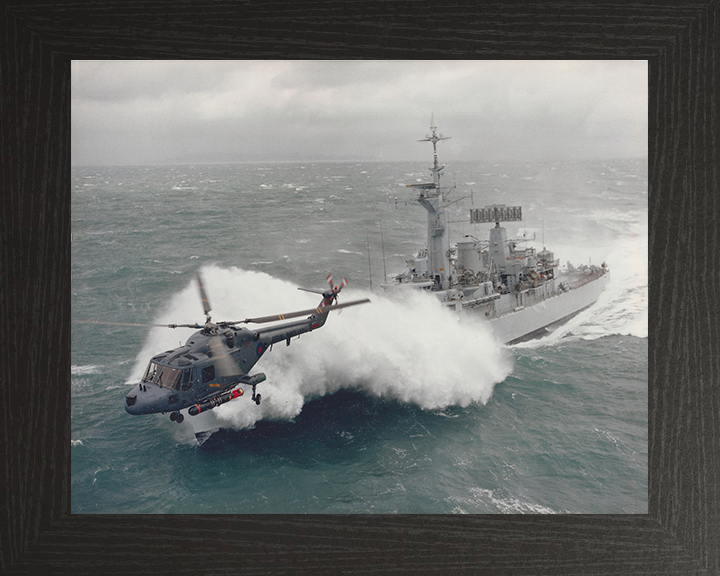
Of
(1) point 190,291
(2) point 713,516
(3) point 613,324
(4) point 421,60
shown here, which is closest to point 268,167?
(1) point 190,291

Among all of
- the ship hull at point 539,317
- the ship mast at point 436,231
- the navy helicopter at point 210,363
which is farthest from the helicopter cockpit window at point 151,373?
the ship hull at point 539,317

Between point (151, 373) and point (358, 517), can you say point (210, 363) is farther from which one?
point (358, 517)

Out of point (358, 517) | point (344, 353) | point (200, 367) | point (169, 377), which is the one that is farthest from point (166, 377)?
point (358, 517)

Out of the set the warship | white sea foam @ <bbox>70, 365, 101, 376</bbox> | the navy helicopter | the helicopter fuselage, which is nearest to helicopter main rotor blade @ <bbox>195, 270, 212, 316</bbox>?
the navy helicopter

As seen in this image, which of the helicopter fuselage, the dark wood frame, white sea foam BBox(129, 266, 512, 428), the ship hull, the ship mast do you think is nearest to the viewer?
the dark wood frame

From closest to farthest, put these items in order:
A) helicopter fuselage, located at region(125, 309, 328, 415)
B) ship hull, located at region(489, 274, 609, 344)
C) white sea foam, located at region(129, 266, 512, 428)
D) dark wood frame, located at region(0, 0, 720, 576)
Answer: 1. dark wood frame, located at region(0, 0, 720, 576)
2. helicopter fuselage, located at region(125, 309, 328, 415)
3. white sea foam, located at region(129, 266, 512, 428)
4. ship hull, located at region(489, 274, 609, 344)

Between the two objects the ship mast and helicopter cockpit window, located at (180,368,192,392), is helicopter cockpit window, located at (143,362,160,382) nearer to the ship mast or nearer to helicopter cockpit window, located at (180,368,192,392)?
helicopter cockpit window, located at (180,368,192,392)

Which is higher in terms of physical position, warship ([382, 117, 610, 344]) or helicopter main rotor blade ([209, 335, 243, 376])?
warship ([382, 117, 610, 344])
